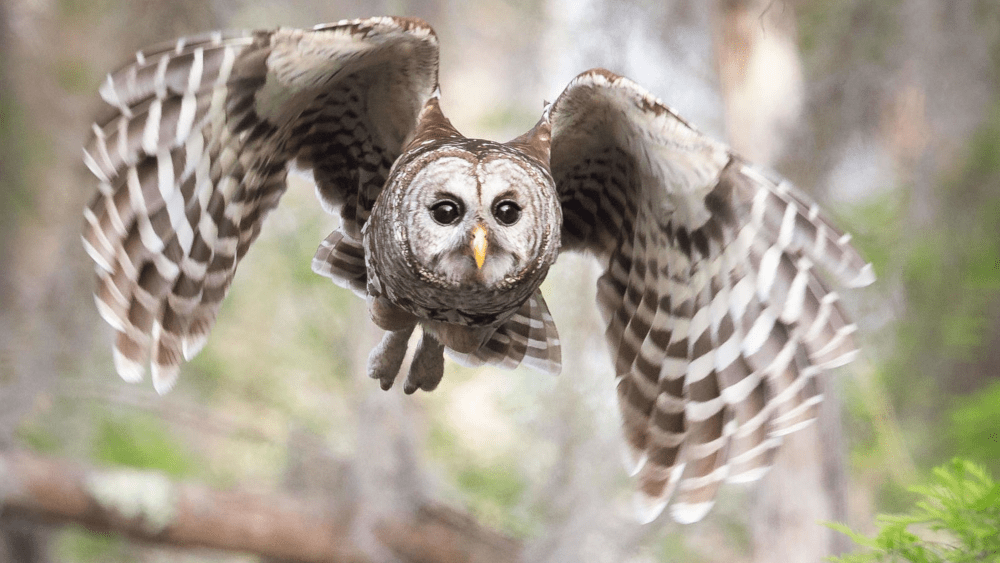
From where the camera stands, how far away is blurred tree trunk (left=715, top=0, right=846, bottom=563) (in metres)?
4.79

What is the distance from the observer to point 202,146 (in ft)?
7.07

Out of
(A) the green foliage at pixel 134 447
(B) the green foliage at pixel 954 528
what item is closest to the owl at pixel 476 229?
(B) the green foliage at pixel 954 528

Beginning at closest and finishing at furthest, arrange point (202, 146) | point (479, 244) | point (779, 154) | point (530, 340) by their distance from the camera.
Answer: point (479, 244)
point (202, 146)
point (530, 340)
point (779, 154)

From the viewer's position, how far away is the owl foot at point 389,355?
2.50m

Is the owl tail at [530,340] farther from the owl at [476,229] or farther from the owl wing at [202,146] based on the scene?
the owl wing at [202,146]

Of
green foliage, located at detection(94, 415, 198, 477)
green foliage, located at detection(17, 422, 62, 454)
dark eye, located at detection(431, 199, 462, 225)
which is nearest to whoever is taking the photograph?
dark eye, located at detection(431, 199, 462, 225)

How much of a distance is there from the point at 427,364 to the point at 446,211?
1.83 ft

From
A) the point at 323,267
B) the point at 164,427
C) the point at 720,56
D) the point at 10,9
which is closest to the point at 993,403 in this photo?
the point at 720,56

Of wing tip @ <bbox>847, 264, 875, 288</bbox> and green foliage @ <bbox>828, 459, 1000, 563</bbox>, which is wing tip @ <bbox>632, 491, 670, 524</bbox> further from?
wing tip @ <bbox>847, 264, 875, 288</bbox>

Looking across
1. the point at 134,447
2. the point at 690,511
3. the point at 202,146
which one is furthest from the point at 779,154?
the point at 134,447

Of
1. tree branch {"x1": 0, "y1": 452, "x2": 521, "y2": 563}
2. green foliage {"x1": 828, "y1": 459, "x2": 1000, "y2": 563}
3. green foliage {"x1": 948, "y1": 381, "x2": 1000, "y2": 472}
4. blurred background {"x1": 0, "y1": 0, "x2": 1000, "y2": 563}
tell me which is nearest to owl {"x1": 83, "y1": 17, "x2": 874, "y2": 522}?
green foliage {"x1": 828, "y1": 459, "x2": 1000, "y2": 563}

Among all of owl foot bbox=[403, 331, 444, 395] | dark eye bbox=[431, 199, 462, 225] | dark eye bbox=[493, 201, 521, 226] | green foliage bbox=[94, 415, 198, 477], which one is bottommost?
owl foot bbox=[403, 331, 444, 395]

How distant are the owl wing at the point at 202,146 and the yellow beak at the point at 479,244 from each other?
54 centimetres

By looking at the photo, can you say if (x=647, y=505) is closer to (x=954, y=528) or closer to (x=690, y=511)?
(x=690, y=511)
